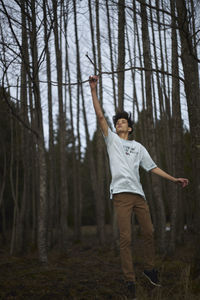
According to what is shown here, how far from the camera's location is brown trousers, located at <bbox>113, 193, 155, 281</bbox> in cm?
331

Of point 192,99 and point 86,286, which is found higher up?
point 192,99

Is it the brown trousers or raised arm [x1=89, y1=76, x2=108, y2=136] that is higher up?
raised arm [x1=89, y1=76, x2=108, y2=136]

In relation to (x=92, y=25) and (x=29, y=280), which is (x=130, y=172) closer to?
(x=29, y=280)

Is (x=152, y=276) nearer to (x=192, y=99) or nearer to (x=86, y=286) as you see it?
(x=86, y=286)

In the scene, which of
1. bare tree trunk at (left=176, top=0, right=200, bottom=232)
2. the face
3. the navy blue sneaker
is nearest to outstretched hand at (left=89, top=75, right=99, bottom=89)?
the face

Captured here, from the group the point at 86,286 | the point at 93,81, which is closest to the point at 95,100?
the point at 93,81

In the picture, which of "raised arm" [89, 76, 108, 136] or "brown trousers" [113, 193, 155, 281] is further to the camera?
"raised arm" [89, 76, 108, 136]

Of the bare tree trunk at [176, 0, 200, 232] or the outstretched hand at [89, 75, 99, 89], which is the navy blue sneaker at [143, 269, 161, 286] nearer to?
the bare tree trunk at [176, 0, 200, 232]

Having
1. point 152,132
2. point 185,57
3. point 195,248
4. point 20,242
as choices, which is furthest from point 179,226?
point 185,57

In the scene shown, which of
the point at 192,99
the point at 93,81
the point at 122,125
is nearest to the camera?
the point at 93,81

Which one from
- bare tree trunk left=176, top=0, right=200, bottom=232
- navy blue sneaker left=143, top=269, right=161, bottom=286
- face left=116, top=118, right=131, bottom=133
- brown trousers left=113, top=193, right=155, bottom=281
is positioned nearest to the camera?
brown trousers left=113, top=193, right=155, bottom=281

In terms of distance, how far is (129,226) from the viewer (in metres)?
3.42

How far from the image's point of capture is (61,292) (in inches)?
144

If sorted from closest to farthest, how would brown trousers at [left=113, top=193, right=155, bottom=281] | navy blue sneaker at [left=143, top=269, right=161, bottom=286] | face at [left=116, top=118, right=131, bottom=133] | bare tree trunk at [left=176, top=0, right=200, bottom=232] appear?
brown trousers at [left=113, top=193, right=155, bottom=281]
navy blue sneaker at [left=143, top=269, right=161, bottom=286]
face at [left=116, top=118, right=131, bottom=133]
bare tree trunk at [left=176, top=0, right=200, bottom=232]
